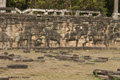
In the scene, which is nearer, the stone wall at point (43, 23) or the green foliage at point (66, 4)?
the stone wall at point (43, 23)

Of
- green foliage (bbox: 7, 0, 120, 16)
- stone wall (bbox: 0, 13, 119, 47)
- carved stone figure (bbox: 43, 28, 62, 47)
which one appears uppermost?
green foliage (bbox: 7, 0, 120, 16)

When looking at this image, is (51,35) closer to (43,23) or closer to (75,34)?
(43,23)

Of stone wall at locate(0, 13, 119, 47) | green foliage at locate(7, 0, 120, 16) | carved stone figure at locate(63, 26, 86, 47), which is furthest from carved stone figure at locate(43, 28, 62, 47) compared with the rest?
green foliage at locate(7, 0, 120, 16)

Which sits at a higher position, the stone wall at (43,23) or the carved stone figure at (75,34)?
the stone wall at (43,23)

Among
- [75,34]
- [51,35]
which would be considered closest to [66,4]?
[75,34]

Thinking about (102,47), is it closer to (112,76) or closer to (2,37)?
(2,37)

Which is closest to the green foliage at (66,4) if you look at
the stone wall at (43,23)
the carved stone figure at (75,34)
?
the stone wall at (43,23)

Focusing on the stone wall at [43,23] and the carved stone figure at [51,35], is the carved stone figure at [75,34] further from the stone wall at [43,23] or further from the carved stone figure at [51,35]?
the carved stone figure at [51,35]

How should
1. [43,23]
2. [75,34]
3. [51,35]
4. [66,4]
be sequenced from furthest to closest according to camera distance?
[66,4] → [75,34] → [51,35] → [43,23]

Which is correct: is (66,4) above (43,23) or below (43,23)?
above

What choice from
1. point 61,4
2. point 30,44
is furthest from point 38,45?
point 61,4

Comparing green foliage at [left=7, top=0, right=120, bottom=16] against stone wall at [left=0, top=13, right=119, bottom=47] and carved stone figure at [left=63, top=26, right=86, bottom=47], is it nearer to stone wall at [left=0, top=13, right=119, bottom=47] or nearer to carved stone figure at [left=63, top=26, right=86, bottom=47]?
stone wall at [left=0, top=13, right=119, bottom=47]

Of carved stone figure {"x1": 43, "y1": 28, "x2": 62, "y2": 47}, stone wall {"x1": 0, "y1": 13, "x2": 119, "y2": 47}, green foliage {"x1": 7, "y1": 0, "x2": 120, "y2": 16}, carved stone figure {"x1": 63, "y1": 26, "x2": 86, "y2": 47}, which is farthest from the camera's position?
green foliage {"x1": 7, "y1": 0, "x2": 120, "y2": 16}

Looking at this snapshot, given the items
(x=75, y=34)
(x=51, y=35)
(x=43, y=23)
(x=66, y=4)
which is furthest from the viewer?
(x=66, y=4)
